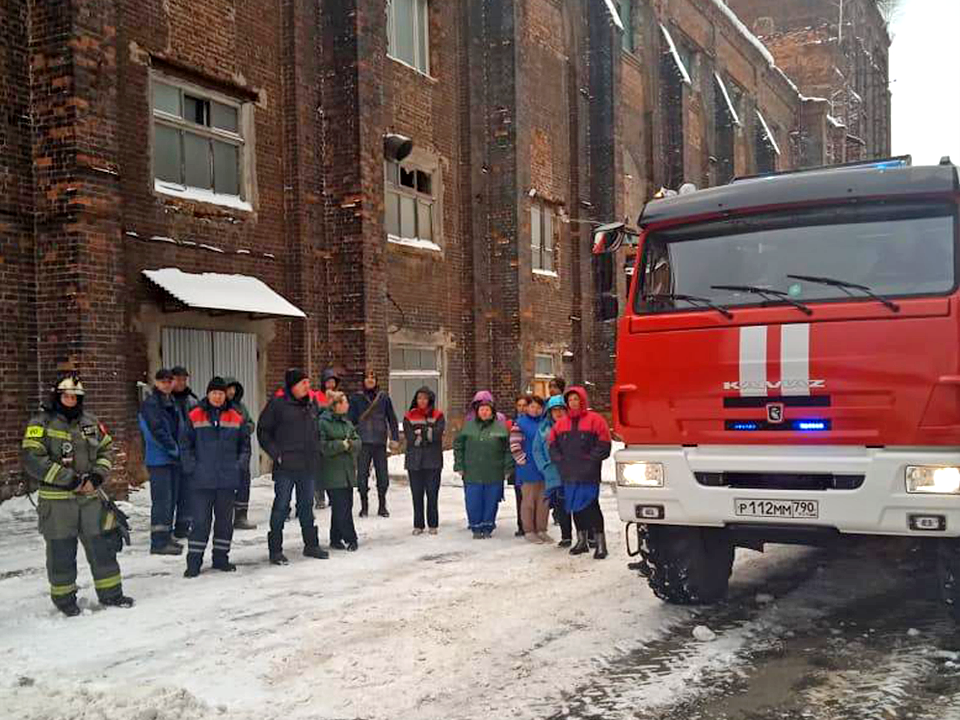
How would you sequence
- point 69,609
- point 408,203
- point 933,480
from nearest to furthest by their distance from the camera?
point 933,480, point 69,609, point 408,203

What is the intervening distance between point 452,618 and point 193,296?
673 centimetres

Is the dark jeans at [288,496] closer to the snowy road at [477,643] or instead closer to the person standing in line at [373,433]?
the snowy road at [477,643]

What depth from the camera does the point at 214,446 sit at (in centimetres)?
738

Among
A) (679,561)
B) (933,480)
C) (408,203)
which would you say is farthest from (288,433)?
(408,203)

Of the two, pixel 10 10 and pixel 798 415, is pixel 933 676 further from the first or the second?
pixel 10 10

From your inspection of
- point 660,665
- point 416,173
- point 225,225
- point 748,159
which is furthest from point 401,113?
point 748,159

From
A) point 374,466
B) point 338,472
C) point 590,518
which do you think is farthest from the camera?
point 374,466

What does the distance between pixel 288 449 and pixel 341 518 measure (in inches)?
41.1

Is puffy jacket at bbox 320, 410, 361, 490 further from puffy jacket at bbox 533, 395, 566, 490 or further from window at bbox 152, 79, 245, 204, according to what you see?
window at bbox 152, 79, 245, 204

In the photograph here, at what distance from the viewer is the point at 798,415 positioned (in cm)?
527

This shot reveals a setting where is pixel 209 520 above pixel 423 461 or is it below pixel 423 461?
below

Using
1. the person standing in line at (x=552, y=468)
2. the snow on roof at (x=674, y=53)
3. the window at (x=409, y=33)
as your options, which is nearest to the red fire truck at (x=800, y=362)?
the person standing in line at (x=552, y=468)

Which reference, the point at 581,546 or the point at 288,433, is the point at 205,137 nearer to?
the point at 288,433

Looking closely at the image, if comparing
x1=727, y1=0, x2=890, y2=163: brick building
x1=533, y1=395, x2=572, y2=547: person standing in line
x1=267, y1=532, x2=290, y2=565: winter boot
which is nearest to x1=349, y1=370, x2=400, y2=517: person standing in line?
x1=533, y1=395, x2=572, y2=547: person standing in line
